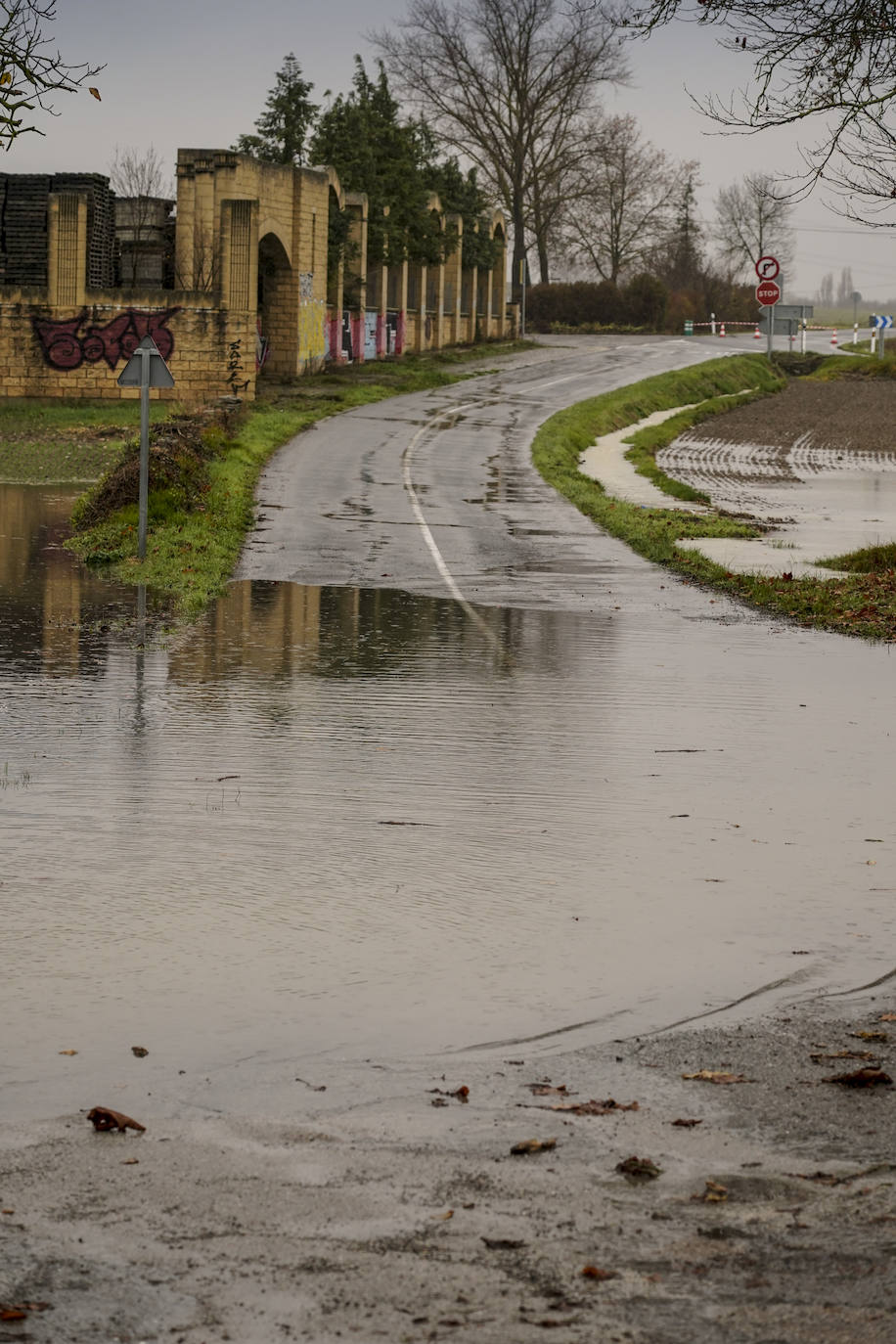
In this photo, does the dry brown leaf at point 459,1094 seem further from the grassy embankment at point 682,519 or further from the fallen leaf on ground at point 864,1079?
the grassy embankment at point 682,519

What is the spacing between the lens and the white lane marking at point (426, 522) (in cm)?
1897

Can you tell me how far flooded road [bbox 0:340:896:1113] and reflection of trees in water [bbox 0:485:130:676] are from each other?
12 cm

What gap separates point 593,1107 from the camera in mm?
5902

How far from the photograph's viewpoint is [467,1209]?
505 centimetres

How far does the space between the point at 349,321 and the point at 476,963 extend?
2269 inches

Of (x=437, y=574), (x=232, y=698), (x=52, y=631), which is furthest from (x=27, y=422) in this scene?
(x=232, y=698)

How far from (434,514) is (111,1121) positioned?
81.3ft

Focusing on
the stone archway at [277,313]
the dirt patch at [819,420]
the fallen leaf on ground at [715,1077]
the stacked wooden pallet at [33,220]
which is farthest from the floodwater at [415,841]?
the stone archway at [277,313]

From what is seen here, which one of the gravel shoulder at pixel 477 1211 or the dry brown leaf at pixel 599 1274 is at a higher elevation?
the dry brown leaf at pixel 599 1274

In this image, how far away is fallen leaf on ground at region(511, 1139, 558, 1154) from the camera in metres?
5.49

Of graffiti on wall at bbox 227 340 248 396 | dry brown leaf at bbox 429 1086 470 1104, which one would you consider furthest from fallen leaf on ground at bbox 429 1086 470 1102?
graffiti on wall at bbox 227 340 248 396

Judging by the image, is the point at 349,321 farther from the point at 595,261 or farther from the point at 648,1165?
the point at 648,1165

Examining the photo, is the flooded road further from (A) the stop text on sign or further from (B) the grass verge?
(A) the stop text on sign

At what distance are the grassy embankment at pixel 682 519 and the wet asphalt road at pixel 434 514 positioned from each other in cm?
59
